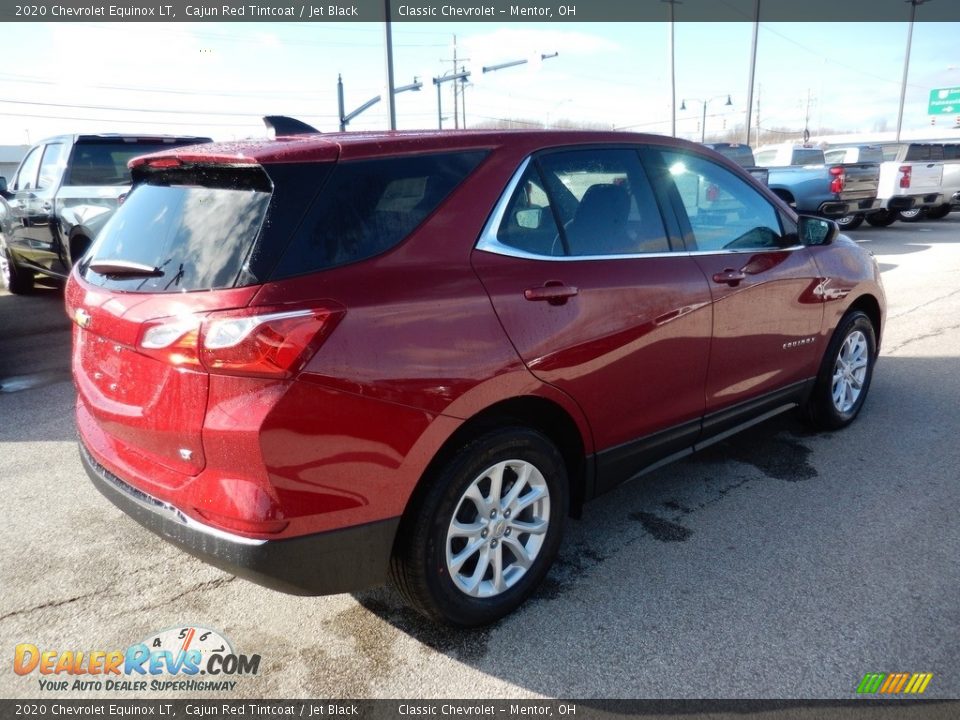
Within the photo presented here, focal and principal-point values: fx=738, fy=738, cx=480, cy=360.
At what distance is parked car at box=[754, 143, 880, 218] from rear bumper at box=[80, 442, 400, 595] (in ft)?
46.3

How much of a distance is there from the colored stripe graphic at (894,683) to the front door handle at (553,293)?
5.31ft

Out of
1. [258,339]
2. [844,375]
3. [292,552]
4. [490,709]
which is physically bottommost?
[490,709]

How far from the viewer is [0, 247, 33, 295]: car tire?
9789mm

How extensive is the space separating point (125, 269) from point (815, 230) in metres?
3.59

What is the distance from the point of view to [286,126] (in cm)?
306

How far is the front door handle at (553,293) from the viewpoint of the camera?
263 cm

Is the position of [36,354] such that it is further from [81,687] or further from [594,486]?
[594,486]

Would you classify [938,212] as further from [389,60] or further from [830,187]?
[389,60]

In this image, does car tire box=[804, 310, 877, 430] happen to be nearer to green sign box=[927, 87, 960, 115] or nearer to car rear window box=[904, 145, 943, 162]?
car rear window box=[904, 145, 943, 162]

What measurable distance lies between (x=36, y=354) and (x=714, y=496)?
6149 millimetres

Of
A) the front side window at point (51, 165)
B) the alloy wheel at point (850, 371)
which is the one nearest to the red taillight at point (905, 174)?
the alloy wheel at point (850, 371)

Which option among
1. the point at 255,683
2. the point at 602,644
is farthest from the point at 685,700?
the point at 255,683

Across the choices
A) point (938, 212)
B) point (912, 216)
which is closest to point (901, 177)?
point (912, 216)

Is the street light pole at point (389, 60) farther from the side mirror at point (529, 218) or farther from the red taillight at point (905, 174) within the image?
the side mirror at point (529, 218)
